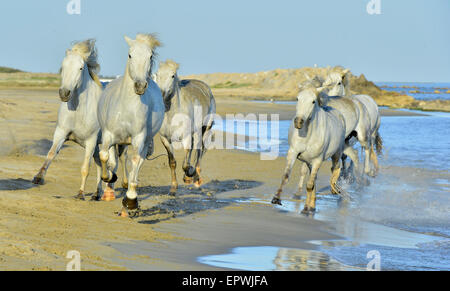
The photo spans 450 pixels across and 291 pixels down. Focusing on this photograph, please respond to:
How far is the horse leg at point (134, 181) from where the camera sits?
8875 mm

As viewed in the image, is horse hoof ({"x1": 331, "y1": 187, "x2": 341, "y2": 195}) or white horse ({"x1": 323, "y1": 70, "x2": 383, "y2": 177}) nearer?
horse hoof ({"x1": 331, "y1": 187, "x2": 341, "y2": 195})

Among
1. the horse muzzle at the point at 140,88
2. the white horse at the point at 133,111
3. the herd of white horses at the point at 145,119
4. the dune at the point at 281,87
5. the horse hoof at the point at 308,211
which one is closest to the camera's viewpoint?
the horse muzzle at the point at 140,88

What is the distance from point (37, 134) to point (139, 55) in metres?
10.8

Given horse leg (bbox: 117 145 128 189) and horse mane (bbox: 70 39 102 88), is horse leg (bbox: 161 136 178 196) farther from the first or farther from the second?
horse mane (bbox: 70 39 102 88)

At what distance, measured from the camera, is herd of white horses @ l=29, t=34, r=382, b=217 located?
902 centimetres

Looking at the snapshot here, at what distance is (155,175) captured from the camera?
46.1 feet

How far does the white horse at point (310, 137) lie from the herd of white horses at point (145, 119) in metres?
0.02

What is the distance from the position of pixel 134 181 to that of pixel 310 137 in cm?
349

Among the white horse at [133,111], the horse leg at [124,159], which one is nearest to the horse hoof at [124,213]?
the white horse at [133,111]

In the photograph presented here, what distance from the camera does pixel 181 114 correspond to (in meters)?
12.5

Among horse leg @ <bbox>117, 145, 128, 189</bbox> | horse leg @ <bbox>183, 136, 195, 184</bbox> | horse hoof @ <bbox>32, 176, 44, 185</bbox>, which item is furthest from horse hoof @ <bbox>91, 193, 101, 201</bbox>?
horse leg @ <bbox>183, 136, 195, 184</bbox>

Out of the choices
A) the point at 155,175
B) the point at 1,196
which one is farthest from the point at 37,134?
the point at 1,196

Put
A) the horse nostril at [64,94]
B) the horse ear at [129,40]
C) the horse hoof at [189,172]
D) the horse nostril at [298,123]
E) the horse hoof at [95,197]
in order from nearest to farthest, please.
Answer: the horse ear at [129,40] → the horse nostril at [64,94] → the horse hoof at [95,197] → the horse nostril at [298,123] → the horse hoof at [189,172]

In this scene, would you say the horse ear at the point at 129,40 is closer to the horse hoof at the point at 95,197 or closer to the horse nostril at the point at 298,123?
the horse hoof at the point at 95,197
